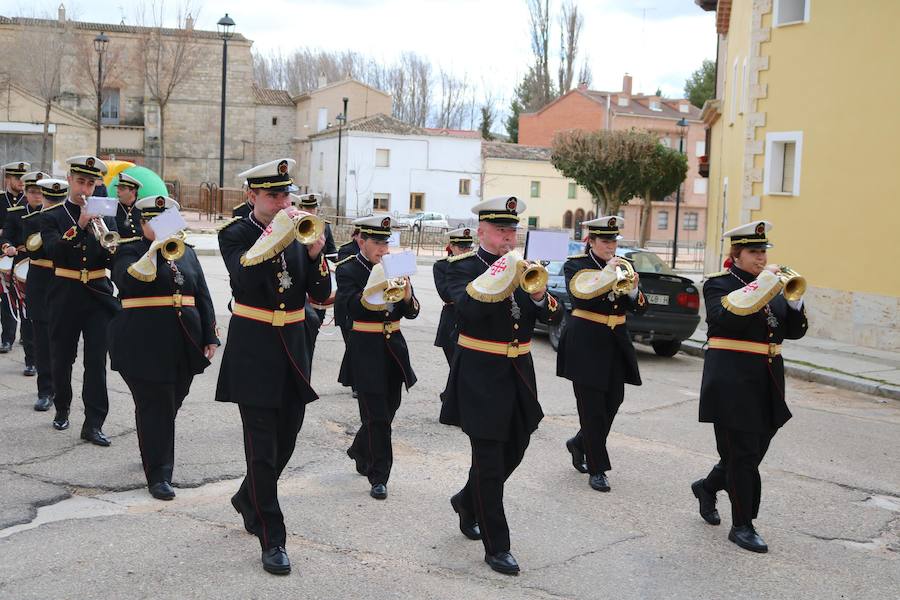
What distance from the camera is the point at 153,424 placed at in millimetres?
6500

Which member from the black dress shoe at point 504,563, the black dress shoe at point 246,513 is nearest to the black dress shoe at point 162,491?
the black dress shoe at point 246,513

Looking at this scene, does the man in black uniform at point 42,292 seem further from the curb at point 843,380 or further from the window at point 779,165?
the window at point 779,165

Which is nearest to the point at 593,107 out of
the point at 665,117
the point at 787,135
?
the point at 665,117

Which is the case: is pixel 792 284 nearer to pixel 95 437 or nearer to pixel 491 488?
pixel 491 488

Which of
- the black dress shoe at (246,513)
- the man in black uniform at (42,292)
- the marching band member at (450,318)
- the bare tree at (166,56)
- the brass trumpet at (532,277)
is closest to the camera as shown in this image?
the brass trumpet at (532,277)

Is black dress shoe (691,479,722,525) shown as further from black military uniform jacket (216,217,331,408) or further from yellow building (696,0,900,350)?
yellow building (696,0,900,350)

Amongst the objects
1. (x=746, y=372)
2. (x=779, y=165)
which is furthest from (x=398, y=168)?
(x=746, y=372)

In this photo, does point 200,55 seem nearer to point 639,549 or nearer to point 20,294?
point 20,294

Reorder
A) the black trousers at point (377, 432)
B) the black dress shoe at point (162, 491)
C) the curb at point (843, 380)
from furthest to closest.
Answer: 1. the curb at point (843, 380)
2. the black trousers at point (377, 432)
3. the black dress shoe at point (162, 491)

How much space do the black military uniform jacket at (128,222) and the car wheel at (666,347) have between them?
9182 mm

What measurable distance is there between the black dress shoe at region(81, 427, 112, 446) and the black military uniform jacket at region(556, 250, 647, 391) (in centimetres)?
361

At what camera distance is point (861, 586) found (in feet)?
17.9

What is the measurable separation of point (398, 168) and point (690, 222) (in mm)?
21252

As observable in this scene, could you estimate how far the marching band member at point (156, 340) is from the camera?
254 inches
